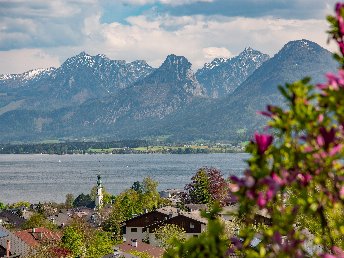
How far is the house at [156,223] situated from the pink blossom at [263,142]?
71.2 meters

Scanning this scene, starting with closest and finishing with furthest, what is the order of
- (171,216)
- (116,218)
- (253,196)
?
1. (253,196)
2. (171,216)
3. (116,218)

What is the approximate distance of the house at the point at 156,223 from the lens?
253 ft

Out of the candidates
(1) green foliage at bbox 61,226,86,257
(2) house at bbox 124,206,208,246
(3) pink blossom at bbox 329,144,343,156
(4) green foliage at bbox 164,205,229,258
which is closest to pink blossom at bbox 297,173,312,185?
(3) pink blossom at bbox 329,144,343,156

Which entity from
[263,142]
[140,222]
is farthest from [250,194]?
[140,222]

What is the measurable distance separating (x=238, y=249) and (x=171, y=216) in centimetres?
7635

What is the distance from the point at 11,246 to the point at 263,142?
52.4m

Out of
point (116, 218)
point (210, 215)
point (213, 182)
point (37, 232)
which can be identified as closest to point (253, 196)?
point (210, 215)

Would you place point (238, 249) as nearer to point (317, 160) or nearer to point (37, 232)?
point (317, 160)

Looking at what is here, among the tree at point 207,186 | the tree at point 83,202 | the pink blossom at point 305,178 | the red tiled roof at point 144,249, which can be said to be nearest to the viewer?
the pink blossom at point 305,178

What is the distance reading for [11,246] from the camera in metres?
54.7

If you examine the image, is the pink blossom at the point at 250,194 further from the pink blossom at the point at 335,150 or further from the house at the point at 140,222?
the house at the point at 140,222

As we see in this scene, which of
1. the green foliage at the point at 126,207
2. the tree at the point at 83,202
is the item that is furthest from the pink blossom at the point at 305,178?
the tree at the point at 83,202

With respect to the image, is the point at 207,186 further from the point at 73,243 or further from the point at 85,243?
the point at 73,243

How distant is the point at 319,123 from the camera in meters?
4.66
